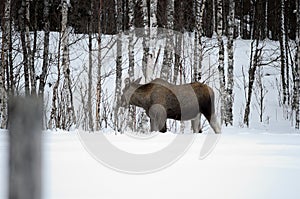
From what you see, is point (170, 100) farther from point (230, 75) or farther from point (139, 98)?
point (230, 75)

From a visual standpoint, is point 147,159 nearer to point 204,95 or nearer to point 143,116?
point 204,95

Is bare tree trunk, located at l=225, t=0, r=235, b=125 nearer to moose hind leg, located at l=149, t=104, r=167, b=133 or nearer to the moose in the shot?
the moose

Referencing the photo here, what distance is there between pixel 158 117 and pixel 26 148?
7276 mm

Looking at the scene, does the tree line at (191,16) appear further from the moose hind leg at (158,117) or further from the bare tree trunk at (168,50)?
the moose hind leg at (158,117)

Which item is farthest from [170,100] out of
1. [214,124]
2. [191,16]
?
[191,16]

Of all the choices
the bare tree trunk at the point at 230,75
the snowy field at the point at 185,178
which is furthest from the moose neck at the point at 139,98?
the bare tree trunk at the point at 230,75

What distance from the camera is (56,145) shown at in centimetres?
483

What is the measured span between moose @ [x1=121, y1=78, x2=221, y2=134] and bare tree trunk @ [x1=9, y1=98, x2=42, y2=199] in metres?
7.25

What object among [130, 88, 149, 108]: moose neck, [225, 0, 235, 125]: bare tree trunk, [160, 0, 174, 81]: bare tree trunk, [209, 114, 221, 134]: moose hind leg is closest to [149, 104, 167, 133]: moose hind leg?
[130, 88, 149, 108]: moose neck

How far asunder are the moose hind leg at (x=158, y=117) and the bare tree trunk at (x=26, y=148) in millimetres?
7181

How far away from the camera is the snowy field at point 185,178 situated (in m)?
2.59

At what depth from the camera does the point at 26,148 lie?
1.12m

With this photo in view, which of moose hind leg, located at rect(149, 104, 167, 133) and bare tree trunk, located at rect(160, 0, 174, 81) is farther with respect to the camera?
bare tree trunk, located at rect(160, 0, 174, 81)

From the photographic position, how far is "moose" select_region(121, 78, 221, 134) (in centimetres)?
A: 846
